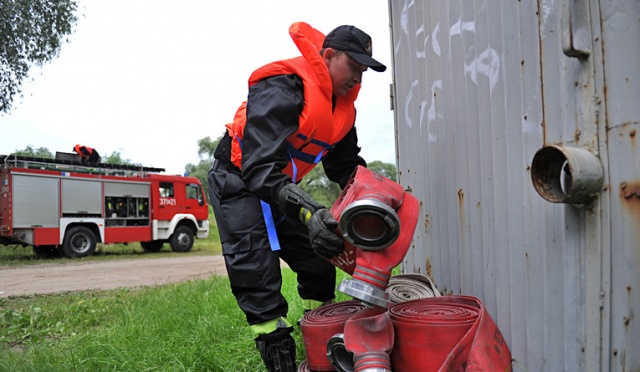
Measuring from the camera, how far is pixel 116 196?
49.3 feet

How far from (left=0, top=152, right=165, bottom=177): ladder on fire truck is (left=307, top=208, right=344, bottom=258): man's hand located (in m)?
14.1

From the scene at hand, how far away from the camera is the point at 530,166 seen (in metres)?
1.63

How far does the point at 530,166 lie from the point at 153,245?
642 inches

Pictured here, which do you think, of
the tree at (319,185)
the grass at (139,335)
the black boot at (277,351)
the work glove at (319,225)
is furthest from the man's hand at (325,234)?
the tree at (319,185)

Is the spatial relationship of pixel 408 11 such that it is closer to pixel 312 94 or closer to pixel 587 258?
pixel 312 94

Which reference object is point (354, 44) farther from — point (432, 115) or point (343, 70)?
point (432, 115)

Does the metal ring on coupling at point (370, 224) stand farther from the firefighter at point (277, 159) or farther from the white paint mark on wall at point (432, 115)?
the white paint mark on wall at point (432, 115)

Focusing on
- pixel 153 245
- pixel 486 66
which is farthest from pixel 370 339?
pixel 153 245

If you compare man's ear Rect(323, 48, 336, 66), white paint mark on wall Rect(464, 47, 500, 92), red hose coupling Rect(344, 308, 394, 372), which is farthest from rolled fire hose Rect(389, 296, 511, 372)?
man's ear Rect(323, 48, 336, 66)

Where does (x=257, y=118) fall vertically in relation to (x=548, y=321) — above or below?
above

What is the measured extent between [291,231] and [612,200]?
1.61 metres

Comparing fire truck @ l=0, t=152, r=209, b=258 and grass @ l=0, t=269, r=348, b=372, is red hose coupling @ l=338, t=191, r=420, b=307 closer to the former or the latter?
grass @ l=0, t=269, r=348, b=372

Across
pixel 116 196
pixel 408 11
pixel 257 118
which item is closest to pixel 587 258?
pixel 257 118

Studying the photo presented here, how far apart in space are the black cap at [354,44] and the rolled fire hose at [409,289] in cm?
110
